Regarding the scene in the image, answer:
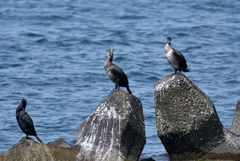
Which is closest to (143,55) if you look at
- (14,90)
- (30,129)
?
(14,90)

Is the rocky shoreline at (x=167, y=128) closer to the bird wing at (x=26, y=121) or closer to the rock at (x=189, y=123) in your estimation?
the rock at (x=189, y=123)

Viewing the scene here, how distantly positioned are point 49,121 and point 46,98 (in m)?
2.81

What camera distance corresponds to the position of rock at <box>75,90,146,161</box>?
9.99 m

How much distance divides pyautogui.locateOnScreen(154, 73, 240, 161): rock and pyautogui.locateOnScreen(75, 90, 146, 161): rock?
0.44 metres

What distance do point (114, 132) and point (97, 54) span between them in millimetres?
16684

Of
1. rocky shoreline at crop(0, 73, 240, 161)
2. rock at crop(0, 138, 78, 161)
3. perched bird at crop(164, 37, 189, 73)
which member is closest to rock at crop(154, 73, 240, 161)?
rocky shoreline at crop(0, 73, 240, 161)

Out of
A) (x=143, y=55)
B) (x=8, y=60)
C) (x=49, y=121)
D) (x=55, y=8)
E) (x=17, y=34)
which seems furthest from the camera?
(x=55, y=8)

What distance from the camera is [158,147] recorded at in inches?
544

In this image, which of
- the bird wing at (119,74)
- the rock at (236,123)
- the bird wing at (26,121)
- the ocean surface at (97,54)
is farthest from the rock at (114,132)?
the rock at (236,123)

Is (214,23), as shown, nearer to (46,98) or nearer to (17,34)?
(17,34)

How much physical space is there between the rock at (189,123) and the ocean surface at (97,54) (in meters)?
1.38

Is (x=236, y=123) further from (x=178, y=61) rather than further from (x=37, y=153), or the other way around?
(x=37, y=153)

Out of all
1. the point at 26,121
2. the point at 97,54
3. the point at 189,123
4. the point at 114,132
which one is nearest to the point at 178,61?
the point at 189,123

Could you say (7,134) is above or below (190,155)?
below
